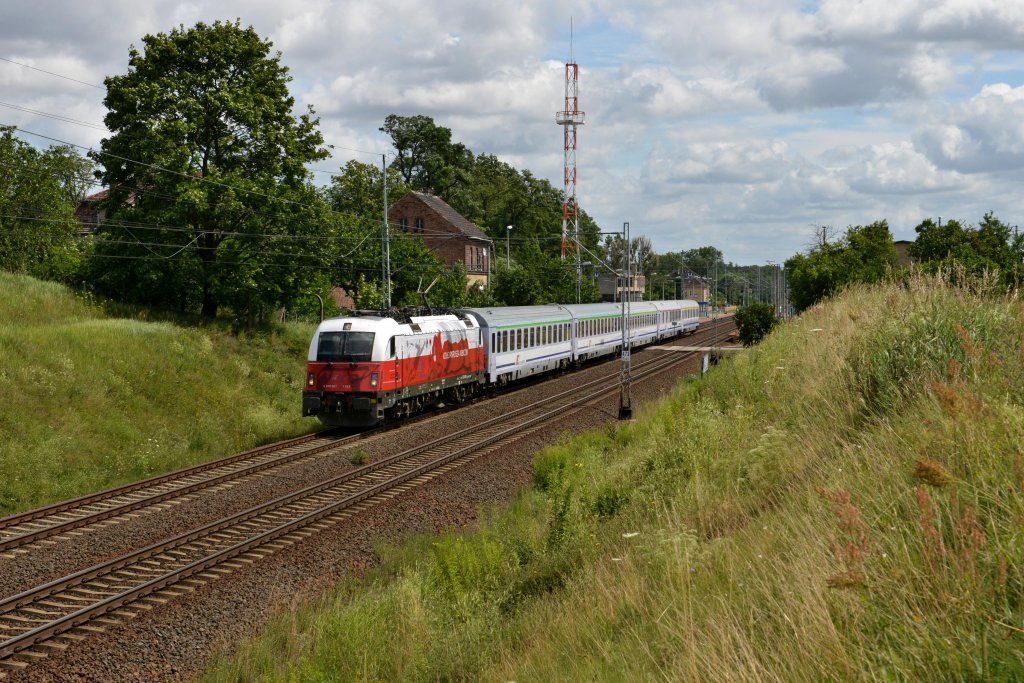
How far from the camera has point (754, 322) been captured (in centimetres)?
4759

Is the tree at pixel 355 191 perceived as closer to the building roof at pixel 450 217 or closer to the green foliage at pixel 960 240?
the building roof at pixel 450 217

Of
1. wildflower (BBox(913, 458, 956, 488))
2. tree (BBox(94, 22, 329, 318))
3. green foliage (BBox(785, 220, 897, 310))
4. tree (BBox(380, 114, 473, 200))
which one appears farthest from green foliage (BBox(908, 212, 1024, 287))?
tree (BBox(380, 114, 473, 200))

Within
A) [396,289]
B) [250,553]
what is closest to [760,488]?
[250,553]

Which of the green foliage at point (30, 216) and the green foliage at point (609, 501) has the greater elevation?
the green foliage at point (30, 216)

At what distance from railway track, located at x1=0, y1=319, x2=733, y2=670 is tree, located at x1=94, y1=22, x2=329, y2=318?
12.1 metres

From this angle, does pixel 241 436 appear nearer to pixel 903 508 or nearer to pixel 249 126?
pixel 249 126

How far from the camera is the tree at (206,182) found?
27.5 metres

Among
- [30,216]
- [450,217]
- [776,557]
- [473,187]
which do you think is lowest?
[776,557]

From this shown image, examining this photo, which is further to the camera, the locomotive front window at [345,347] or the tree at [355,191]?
the tree at [355,191]

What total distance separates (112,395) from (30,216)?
19660 mm

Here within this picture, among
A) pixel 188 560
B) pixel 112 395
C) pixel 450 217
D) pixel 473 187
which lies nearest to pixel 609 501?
pixel 188 560

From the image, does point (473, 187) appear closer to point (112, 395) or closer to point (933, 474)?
point (112, 395)

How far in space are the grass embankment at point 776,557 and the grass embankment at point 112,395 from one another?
877 centimetres

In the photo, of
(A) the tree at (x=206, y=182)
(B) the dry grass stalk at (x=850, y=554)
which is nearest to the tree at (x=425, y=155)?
(A) the tree at (x=206, y=182)
